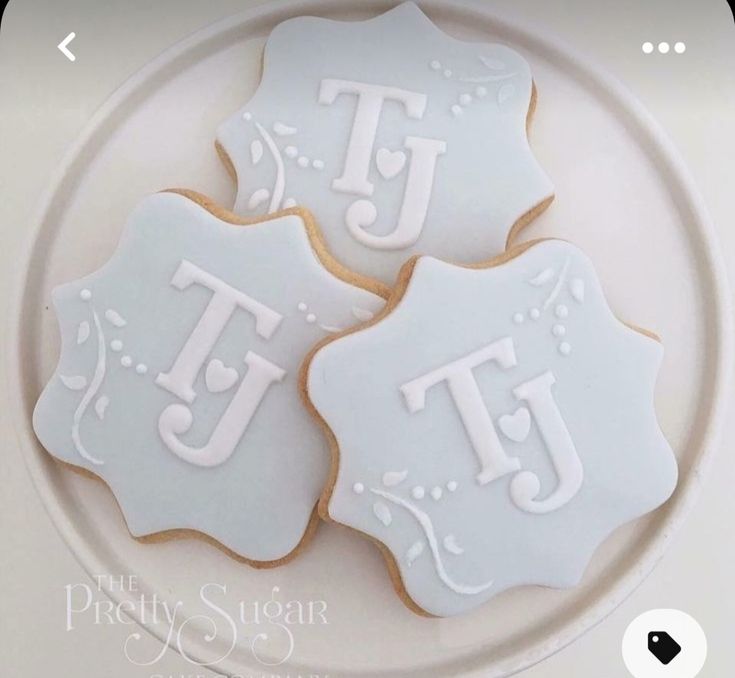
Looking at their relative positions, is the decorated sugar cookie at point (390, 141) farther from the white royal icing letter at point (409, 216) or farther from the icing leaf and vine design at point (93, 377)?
the icing leaf and vine design at point (93, 377)

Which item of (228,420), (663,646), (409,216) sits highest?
(409,216)

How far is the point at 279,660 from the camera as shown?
0.89 metres

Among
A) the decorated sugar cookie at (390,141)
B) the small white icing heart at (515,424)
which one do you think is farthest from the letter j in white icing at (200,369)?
the small white icing heart at (515,424)

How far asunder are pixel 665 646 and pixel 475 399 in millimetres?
357

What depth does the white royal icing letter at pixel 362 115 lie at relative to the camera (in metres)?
0.88

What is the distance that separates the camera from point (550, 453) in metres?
0.83

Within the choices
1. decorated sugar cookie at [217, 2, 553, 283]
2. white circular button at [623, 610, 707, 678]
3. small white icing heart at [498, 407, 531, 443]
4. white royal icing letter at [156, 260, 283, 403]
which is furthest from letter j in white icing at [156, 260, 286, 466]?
white circular button at [623, 610, 707, 678]

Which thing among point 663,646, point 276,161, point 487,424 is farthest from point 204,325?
point 663,646

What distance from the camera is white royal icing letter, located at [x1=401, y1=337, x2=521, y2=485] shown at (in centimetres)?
81

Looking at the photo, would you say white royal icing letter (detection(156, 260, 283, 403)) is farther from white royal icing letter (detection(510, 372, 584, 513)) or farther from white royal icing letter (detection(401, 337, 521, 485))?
white royal icing letter (detection(510, 372, 584, 513))

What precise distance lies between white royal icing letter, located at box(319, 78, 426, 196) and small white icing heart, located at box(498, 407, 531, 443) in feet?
0.87

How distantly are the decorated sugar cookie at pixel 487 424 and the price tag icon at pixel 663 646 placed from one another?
0.14 m

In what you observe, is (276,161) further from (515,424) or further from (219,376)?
(515,424)

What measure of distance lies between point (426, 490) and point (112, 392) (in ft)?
1.05
